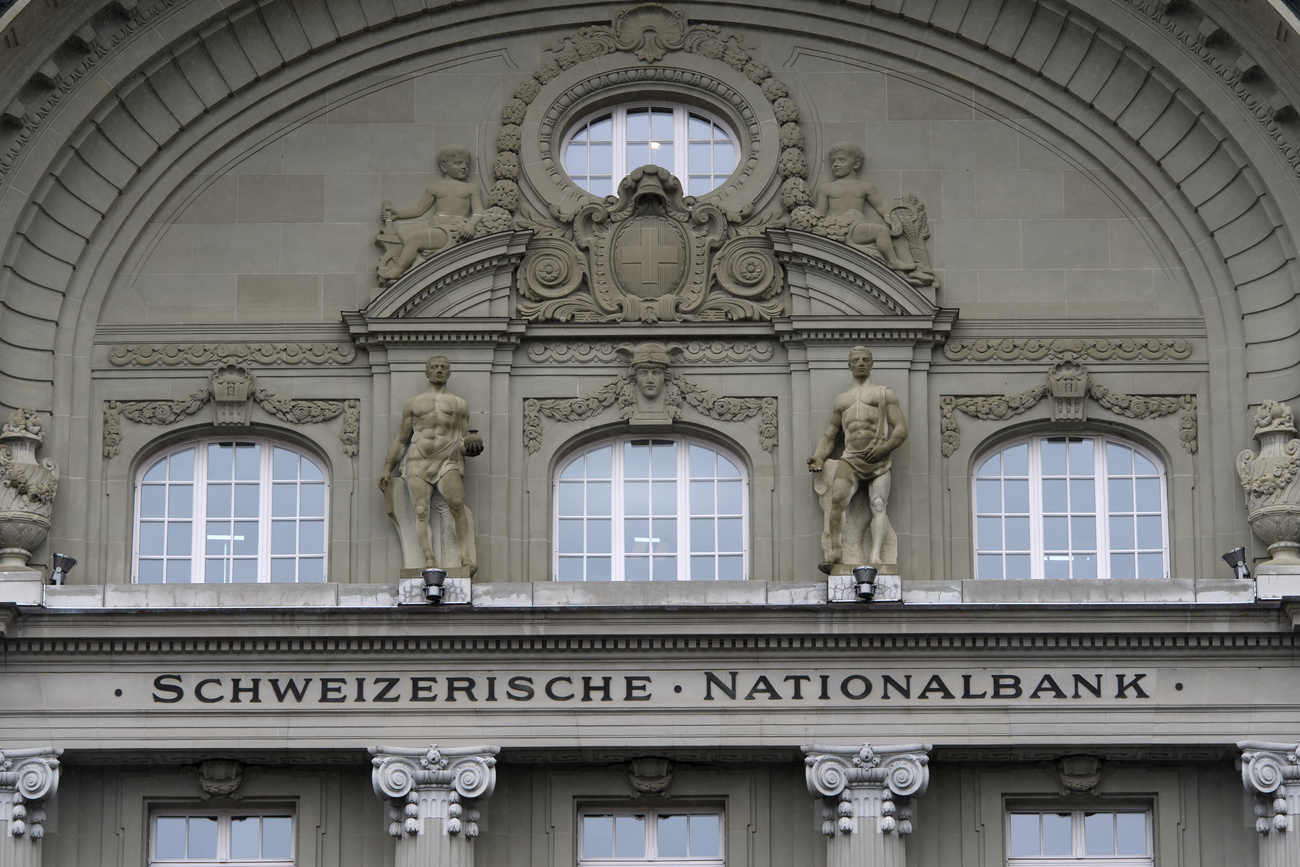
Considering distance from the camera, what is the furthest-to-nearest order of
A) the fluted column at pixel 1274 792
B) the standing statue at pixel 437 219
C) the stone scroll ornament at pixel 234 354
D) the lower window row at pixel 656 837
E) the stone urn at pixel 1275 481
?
the standing statue at pixel 437 219
the stone scroll ornament at pixel 234 354
the lower window row at pixel 656 837
the stone urn at pixel 1275 481
the fluted column at pixel 1274 792

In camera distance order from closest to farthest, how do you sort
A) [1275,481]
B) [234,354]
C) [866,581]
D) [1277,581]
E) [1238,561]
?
1. [866,581]
2. [1277,581]
3. [1238,561]
4. [1275,481]
5. [234,354]

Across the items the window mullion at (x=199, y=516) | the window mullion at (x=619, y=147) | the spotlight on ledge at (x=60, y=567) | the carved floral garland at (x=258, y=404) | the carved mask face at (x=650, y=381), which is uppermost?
the window mullion at (x=619, y=147)

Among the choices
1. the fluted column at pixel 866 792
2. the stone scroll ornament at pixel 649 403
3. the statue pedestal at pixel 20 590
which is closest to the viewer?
the fluted column at pixel 866 792

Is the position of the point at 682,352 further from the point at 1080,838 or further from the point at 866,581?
the point at 1080,838

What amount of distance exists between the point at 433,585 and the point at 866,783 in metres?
5.20

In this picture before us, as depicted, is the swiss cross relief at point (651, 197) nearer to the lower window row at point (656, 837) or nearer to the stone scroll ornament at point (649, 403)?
the stone scroll ornament at point (649, 403)

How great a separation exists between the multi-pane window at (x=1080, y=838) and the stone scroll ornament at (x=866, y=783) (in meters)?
1.56

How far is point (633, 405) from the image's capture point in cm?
3547

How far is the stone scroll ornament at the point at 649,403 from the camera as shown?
116ft

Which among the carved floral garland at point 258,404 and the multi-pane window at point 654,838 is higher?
the carved floral garland at point 258,404

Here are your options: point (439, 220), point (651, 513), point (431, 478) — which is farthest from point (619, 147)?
point (431, 478)

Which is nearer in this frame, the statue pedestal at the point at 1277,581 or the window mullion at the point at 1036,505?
the statue pedestal at the point at 1277,581

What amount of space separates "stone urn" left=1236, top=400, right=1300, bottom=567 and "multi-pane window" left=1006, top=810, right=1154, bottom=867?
339cm

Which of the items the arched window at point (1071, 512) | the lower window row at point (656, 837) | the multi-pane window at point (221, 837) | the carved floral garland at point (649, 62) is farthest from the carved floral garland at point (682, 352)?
the multi-pane window at point (221, 837)
